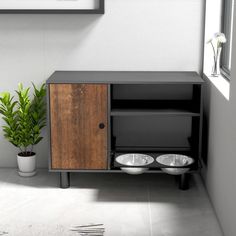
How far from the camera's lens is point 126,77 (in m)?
2.71

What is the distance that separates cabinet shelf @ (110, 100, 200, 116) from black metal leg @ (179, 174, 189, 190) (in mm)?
317

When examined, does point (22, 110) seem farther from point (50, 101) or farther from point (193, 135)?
point (193, 135)

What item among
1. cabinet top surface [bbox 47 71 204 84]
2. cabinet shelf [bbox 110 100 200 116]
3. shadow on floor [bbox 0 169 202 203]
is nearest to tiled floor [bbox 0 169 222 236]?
shadow on floor [bbox 0 169 202 203]

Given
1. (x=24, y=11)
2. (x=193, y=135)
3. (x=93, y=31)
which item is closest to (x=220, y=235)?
(x=193, y=135)

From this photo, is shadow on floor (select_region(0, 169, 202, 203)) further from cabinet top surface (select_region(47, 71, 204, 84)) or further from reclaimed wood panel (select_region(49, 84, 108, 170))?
cabinet top surface (select_region(47, 71, 204, 84))

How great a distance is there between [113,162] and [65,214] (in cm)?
42

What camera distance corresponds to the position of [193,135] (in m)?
2.78

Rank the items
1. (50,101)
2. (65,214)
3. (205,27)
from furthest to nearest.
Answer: (205,27)
(50,101)
(65,214)

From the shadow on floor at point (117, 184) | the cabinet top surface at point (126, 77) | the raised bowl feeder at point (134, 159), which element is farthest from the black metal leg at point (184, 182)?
the cabinet top surface at point (126, 77)

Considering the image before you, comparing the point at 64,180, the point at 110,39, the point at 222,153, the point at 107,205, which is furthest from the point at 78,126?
the point at 222,153

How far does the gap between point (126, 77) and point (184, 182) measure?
598 mm

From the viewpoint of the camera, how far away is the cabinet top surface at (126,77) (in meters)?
2.60

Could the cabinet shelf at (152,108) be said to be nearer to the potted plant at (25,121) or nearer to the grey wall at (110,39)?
the grey wall at (110,39)

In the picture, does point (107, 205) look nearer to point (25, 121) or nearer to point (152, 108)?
point (152, 108)
